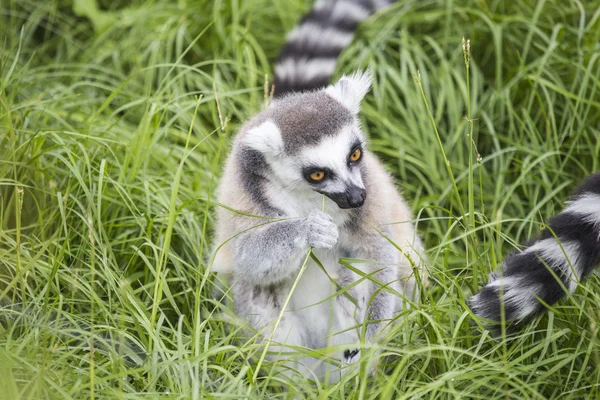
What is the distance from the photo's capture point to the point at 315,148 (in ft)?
9.39

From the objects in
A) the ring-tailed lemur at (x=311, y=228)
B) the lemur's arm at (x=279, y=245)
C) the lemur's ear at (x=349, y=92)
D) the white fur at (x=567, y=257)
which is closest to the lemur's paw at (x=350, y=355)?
the ring-tailed lemur at (x=311, y=228)

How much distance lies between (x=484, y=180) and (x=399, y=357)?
169 centimetres

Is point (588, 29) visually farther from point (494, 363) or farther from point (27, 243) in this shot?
point (27, 243)

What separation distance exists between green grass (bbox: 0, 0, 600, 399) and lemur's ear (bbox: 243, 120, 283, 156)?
0.63ft

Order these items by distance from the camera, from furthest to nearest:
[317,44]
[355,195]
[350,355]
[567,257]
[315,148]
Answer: [317,44] < [350,355] < [315,148] < [355,195] < [567,257]

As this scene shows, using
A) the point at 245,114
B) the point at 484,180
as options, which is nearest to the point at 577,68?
the point at 484,180

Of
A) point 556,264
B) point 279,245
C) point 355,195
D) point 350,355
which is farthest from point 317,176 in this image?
point 556,264

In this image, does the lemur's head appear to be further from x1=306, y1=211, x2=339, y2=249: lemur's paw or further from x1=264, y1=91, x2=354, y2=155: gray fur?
x1=306, y1=211, x2=339, y2=249: lemur's paw

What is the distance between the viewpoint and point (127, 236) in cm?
369

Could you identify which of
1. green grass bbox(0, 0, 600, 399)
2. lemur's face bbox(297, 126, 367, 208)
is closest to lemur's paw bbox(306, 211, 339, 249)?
lemur's face bbox(297, 126, 367, 208)

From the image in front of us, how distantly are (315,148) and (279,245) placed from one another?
41cm

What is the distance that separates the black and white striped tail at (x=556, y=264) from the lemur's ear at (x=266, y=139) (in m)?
1.01

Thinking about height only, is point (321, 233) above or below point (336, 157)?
below

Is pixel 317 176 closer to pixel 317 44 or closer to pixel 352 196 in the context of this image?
pixel 352 196
